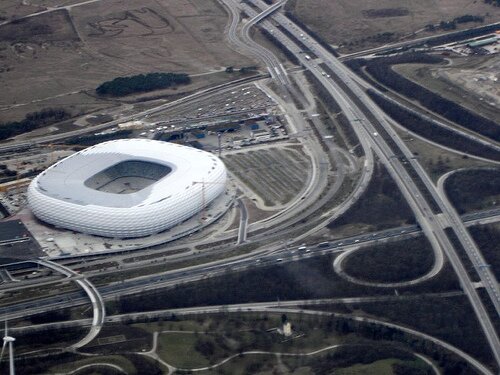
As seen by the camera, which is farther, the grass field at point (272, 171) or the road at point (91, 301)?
the grass field at point (272, 171)

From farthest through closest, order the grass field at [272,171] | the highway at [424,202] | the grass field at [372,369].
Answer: the grass field at [272,171] → the highway at [424,202] → the grass field at [372,369]

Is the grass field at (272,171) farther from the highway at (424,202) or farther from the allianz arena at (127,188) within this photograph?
the highway at (424,202)

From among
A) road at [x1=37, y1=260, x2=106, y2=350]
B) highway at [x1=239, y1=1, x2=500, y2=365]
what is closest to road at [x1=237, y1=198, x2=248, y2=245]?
road at [x1=37, y1=260, x2=106, y2=350]

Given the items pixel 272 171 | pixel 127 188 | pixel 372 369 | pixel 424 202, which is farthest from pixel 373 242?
pixel 127 188

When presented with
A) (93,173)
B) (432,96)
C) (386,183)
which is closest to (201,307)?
(93,173)

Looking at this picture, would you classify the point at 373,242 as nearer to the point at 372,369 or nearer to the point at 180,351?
the point at 372,369

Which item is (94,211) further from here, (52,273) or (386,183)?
(386,183)

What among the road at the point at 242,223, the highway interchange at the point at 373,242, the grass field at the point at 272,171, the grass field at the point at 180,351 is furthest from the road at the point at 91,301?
the grass field at the point at 272,171
